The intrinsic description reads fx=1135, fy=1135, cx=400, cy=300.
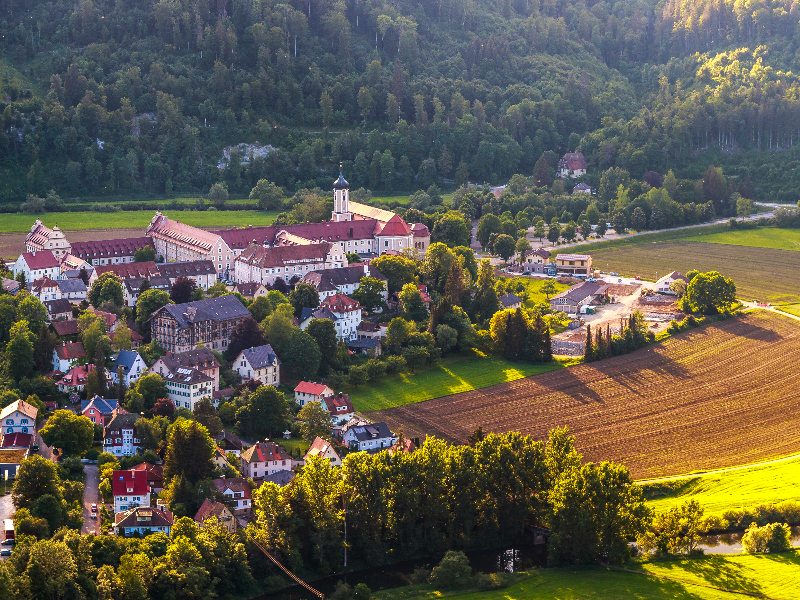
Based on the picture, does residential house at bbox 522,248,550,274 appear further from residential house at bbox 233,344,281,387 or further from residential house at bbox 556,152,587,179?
residential house at bbox 233,344,281,387

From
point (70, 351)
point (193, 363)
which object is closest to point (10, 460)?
point (193, 363)

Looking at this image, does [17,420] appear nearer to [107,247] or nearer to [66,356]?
[66,356]

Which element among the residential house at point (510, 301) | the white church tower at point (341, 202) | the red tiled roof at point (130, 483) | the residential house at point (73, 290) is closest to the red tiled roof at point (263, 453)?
the red tiled roof at point (130, 483)

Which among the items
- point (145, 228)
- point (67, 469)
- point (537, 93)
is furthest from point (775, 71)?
point (67, 469)

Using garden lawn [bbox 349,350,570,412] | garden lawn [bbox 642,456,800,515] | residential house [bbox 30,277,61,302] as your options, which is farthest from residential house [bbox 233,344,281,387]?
garden lawn [bbox 642,456,800,515]

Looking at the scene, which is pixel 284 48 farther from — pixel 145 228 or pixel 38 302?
pixel 38 302
